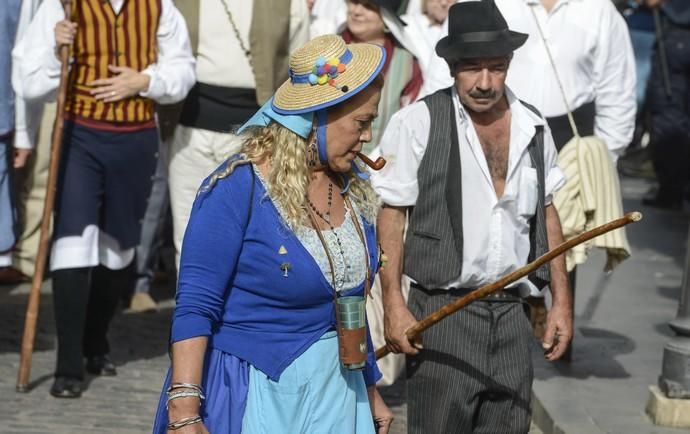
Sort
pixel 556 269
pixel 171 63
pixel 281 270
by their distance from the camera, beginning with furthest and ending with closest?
1. pixel 171 63
2. pixel 556 269
3. pixel 281 270

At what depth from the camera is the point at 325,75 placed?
4.30m

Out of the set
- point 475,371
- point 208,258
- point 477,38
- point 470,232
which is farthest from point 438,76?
point 208,258

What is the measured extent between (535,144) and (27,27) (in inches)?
132

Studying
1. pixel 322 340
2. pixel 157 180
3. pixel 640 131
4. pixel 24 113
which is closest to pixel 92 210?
pixel 24 113

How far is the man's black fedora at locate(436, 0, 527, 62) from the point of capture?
5.65 meters

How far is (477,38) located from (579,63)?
2.19 metres

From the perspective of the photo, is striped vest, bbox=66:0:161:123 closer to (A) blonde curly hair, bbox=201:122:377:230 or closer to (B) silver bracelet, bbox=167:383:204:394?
(A) blonde curly hair, bbox=201:122:377:230

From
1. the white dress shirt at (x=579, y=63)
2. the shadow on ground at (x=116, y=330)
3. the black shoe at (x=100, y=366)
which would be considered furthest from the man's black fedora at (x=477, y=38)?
the shadow on ground at (x=116, y=330)

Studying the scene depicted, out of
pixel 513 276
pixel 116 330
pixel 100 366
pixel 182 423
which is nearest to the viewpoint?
pixel 182 423

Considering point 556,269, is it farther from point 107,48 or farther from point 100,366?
point 100,366

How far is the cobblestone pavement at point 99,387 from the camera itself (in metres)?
7.36

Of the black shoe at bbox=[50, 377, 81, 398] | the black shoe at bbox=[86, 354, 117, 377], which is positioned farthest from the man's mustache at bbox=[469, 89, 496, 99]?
the black shoe at bbox=[86, 354, 117, 377]

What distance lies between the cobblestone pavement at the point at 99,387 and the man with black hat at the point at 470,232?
6.08 ft

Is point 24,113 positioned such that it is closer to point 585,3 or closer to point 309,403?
point 585,3
